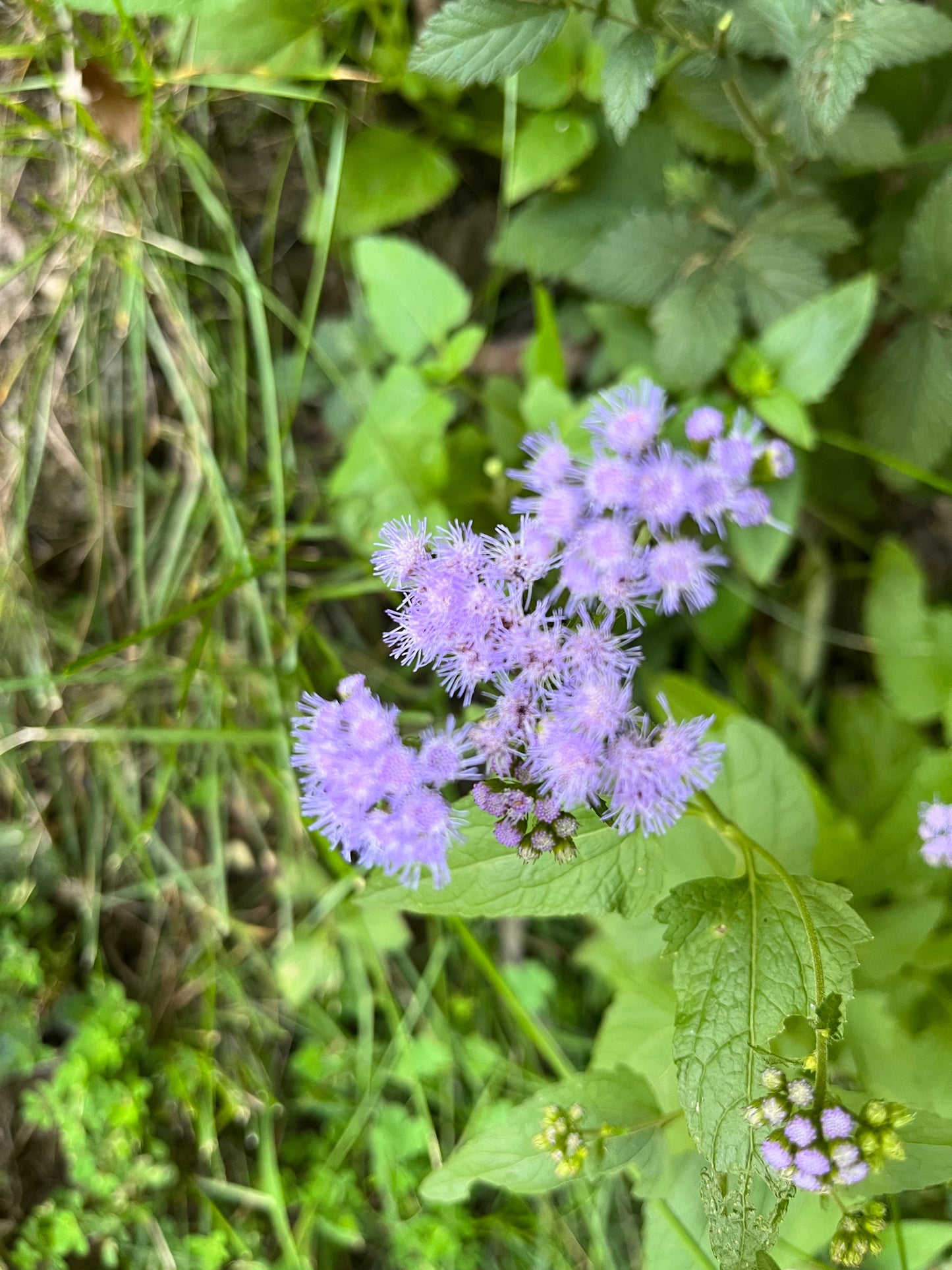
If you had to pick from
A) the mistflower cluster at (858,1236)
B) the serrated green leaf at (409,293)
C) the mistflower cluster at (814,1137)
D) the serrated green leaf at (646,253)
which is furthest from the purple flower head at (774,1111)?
the serrated green leaf at (409,293)

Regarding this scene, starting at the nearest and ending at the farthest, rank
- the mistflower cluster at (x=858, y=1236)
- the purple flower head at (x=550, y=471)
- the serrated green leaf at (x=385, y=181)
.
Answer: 1. the mistflower cluster at (x=858, y=1236)
2. the purple flower head at (x=550, y=471)
3. the serrated green leaf at (x=385, y=181)

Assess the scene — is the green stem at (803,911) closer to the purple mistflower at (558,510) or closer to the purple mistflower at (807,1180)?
the purple mistflower at (807,1180)

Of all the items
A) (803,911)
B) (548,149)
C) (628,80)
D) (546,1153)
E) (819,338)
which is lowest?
(546,1153)

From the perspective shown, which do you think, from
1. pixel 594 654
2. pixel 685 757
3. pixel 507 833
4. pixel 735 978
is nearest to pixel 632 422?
pixel 594 654

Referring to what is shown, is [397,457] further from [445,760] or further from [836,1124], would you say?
[836,1124]

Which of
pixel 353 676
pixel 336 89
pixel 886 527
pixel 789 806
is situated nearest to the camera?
pixel 353 676

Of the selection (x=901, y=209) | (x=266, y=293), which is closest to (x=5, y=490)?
(x=266, y=293)

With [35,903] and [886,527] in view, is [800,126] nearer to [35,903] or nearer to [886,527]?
[886,527]
